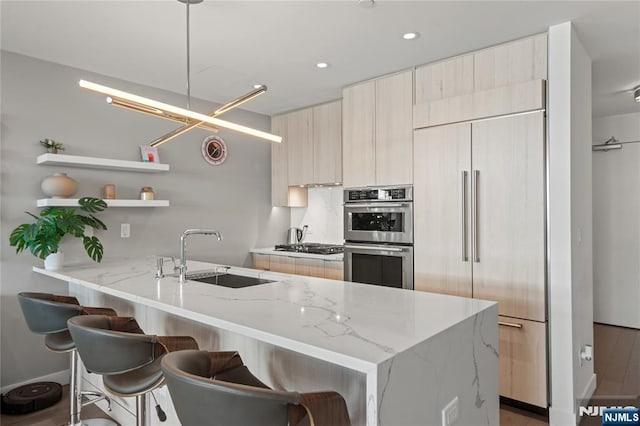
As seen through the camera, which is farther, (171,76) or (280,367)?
(171,76)

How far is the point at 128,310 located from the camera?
2.61m

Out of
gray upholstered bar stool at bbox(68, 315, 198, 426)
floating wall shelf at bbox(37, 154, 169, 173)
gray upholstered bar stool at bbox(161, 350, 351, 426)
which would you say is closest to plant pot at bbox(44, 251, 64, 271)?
floating wall shelf at bbox(37, 154, 169, 173)

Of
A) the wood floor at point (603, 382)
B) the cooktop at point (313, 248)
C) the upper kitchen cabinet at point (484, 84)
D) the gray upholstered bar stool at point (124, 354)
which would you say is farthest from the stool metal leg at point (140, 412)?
the upper kitchen cabinet at point (484, 84)

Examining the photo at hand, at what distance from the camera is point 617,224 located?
4844 millimetres

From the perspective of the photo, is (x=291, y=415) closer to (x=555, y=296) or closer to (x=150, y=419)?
(x=150, y=419)

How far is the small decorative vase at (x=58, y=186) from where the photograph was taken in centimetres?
305

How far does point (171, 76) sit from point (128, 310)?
205cm

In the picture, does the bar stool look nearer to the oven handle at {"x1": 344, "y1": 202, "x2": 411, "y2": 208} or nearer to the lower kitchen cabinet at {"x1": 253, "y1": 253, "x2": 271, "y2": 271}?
the oven handle at {"x1": 344, "y1": 202, "x2": 411, "y2": 208}

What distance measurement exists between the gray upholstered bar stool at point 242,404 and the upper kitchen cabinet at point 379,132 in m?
2.37

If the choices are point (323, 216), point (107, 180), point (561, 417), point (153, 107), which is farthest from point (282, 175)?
point (561, 417)

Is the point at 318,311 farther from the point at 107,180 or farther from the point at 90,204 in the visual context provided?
the point at 107,180

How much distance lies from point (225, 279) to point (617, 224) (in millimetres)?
4725

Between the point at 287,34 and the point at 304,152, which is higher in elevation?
the point at 287,34

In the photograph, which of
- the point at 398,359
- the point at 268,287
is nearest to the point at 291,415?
the point at 398,359
